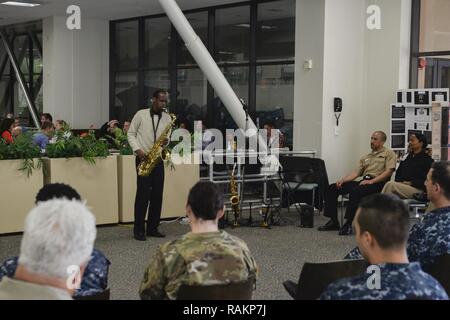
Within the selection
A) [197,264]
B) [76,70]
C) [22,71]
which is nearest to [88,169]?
[197,264]

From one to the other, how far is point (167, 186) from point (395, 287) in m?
6.57

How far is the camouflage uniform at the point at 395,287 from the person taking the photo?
2314mm

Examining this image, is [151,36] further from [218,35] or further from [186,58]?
[218,35]

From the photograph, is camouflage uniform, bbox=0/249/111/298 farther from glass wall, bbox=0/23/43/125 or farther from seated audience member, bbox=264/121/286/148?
glass wall, bbox=0/23/43/125

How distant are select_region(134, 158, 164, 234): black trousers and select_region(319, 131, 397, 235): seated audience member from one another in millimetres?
2155

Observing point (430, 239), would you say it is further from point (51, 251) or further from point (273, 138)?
point (273, 138)

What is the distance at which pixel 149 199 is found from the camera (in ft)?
25.0

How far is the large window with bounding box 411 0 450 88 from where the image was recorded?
10031 mm

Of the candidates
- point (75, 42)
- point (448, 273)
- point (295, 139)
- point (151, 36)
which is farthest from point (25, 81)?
point (448, 273)

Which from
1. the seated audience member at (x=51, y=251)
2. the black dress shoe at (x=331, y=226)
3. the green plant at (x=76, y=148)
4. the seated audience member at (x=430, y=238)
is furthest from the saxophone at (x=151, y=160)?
the seated audience member at (x=51, y=251)

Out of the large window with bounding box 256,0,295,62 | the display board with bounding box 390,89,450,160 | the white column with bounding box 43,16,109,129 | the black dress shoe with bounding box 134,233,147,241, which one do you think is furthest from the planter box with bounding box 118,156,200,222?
the white column with bounding box 43,16,109,129

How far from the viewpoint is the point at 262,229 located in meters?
8.38

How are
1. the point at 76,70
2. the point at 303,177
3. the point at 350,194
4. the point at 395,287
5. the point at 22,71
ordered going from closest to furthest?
1. the point at 395,287
2. the point at 350,194
3. the point at 303,177
4. the point at 76,70
5. the point at 22,71

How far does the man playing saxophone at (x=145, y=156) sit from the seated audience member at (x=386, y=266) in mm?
5138
